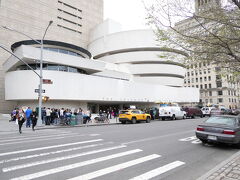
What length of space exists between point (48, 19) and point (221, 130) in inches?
2210

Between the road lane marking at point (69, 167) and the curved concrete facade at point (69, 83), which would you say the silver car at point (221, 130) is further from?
the curved concrete facade at point (69, 83)

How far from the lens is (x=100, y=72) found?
40.7m

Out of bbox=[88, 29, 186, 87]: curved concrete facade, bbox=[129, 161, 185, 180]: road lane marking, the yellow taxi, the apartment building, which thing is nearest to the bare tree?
bbox=[129, 161, 185, 180]: road lane marking

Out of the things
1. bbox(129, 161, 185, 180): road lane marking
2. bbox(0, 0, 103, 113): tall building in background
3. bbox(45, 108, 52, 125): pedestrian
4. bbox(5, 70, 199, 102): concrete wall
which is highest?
bbox(0, 0, 103, 113): tall building in background

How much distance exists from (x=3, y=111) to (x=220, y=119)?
132ft

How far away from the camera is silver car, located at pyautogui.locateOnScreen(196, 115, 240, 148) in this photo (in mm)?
7340

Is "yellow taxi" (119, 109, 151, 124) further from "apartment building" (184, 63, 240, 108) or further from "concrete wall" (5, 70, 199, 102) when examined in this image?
"apartment building" (184, 63, 240, 108)

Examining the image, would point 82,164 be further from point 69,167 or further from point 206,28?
point 206,28

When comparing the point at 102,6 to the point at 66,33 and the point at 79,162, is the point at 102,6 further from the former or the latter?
the point at 79,162

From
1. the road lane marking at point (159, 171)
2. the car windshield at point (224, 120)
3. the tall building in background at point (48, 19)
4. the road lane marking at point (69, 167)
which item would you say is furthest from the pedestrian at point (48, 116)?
the road lane marking at point (159, 171)

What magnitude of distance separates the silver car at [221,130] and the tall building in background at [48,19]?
1115 inches

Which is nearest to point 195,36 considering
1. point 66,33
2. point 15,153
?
point 15,153

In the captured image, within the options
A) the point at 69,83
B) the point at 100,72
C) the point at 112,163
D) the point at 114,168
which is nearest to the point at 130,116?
the point at 69,83

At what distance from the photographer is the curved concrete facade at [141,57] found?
173 ft
